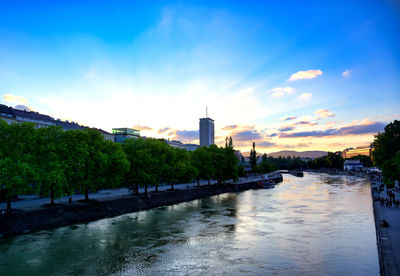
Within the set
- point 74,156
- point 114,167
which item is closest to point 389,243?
point 114,167

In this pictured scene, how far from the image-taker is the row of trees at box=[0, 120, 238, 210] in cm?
4834

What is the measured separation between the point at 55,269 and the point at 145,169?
1955 inches

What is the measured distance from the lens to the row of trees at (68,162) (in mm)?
48344

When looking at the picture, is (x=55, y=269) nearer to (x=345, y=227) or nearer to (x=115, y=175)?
(x=115, y=175)

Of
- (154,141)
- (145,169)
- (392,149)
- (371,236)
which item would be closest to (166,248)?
(371,236)

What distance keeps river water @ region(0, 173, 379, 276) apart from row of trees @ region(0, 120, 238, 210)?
8.45 m

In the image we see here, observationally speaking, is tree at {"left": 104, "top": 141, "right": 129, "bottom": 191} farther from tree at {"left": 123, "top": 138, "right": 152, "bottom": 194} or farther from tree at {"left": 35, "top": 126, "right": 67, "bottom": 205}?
tree at {"left": 35, "top": 126, "right": 67, "bottom": 205}

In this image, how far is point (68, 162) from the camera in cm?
5878

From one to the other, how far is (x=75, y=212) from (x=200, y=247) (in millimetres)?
29344

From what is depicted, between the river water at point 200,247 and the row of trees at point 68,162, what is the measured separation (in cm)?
845

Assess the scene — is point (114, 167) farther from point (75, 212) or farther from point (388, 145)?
point (388, 145)

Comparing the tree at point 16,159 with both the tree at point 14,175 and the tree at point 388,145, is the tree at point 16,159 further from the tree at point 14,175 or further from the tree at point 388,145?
the tree at point 388,145

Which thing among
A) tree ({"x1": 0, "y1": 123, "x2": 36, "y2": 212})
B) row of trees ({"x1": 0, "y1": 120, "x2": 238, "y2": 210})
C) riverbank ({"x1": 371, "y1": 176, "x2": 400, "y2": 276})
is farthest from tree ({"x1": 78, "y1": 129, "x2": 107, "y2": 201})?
riverbank ({"x1": 371, "y1": 176, "x2": 400, "y2": 276})

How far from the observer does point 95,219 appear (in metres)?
59.3
